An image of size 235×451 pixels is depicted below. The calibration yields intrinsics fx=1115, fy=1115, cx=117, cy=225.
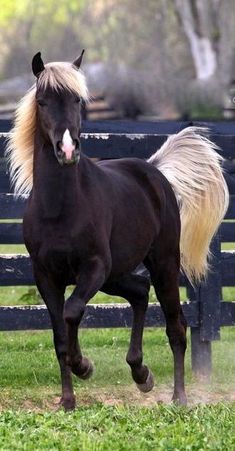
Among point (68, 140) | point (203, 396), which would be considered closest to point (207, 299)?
point (203, 396)

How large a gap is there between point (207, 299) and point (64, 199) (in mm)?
2368

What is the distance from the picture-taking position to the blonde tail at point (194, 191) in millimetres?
8320

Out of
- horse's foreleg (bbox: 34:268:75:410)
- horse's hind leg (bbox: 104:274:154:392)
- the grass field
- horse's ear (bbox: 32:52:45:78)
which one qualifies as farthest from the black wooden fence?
horse's ear (bbox: 32:52:45:78)

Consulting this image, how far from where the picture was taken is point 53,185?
696 cm

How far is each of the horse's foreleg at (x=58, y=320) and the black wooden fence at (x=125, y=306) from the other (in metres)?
1.36

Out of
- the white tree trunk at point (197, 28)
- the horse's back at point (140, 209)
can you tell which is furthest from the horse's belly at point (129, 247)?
the white tree trunk at point (197, 28)

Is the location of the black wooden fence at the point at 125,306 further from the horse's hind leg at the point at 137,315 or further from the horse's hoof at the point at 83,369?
the horse's hoof at the point at 83,369

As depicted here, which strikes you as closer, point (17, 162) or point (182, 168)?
point (17, 162)

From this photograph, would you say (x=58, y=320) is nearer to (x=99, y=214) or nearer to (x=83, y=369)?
(x=83, y=369)

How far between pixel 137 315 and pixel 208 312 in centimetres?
103

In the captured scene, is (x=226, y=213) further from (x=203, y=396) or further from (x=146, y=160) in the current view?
(x=203, y=396)

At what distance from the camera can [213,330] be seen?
29.2ft

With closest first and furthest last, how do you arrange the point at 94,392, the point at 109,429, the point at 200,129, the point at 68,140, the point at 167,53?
the point at 109,429 → the point at 68,140 → the point at 94,392 → the point at 200,129 → the point at 167,53

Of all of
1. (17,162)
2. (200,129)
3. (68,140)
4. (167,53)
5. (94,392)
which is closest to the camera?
(68,140)
